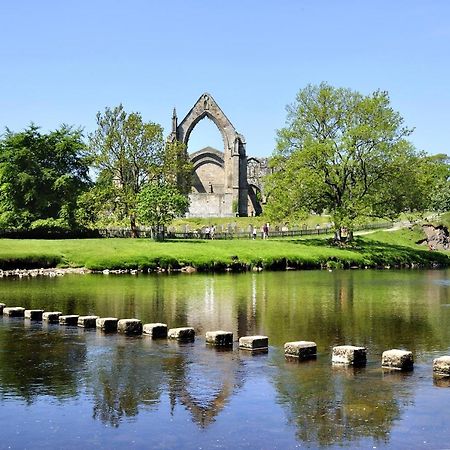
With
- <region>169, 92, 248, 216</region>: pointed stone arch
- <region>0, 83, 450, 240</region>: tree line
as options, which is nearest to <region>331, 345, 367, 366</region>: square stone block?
<region>0, 83, 450, 240</region>: tree line

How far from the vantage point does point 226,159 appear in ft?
438

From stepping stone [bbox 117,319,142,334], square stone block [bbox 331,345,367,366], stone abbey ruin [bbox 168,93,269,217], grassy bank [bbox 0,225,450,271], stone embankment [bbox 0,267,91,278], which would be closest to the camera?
square stone block [bbox 331,345,367,366]

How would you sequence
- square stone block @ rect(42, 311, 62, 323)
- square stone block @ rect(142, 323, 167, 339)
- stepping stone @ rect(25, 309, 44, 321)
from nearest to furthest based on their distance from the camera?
1. square stone block @ rect(142, 323, 167, 339)
2. square stone block @ rect(42, 311, 62, 323)
3. stepping stone @ rect(25, 309, 44, 321)

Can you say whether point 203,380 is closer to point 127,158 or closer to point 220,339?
point 220,339

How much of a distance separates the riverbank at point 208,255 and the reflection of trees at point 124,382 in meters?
38.3

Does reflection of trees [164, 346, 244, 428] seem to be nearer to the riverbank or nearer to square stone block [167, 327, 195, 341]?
square stone block [167, 327, 195, 341]

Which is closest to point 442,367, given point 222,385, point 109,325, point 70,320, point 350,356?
point 350,356

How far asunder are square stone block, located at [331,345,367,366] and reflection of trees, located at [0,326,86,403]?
6.89 metres

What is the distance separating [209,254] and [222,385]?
48112mm

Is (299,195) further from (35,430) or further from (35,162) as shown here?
(35,430)

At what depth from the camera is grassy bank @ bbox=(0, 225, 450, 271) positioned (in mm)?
61500

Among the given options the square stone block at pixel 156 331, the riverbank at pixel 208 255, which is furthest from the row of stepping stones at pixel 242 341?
the riverbank at pixel 208 255

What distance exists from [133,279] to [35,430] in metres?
38.2

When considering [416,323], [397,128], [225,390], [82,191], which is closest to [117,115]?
[82,191]
